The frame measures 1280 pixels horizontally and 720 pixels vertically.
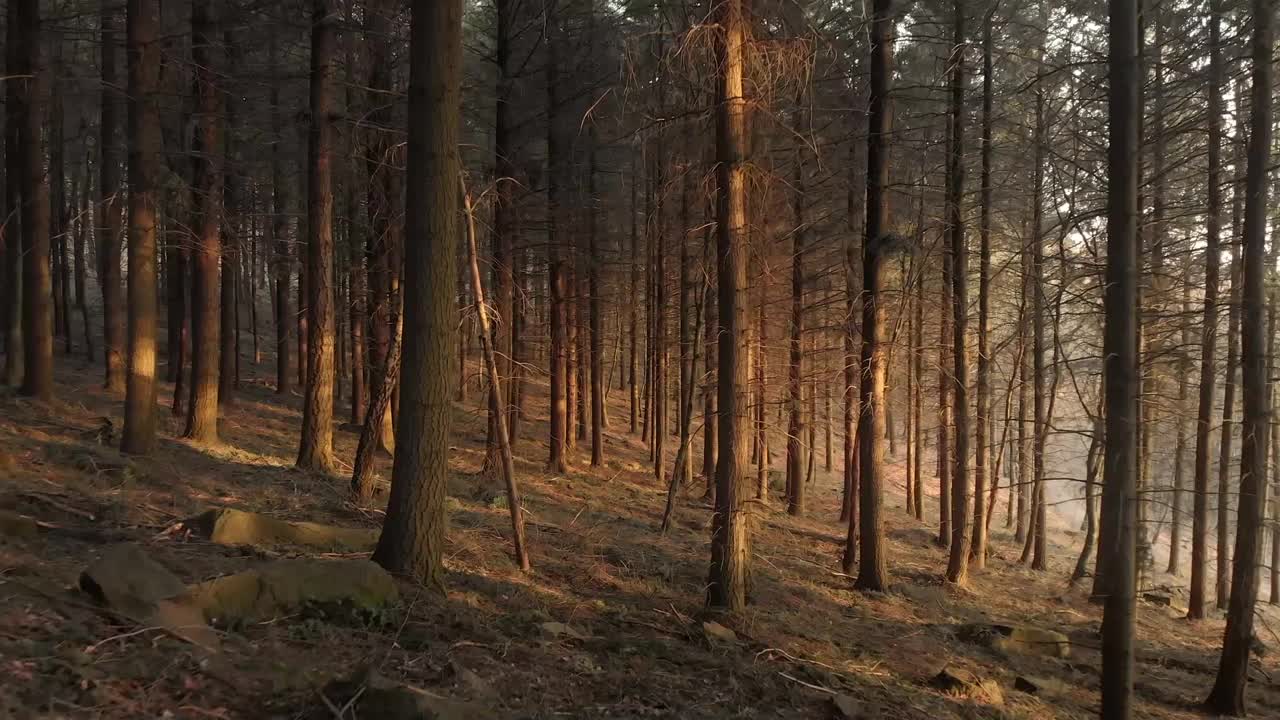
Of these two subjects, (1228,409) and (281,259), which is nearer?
(1228,409)

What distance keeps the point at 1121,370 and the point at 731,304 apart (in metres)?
4.17

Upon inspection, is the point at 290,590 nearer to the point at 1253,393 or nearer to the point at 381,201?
the point at 381,201

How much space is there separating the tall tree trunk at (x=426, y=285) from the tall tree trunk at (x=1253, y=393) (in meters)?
9.79

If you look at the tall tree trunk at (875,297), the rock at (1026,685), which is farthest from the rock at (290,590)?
the tall tree trunk at (875,297)

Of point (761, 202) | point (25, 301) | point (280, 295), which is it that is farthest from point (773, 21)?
point (280, 295)

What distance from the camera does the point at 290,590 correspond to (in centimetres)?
640

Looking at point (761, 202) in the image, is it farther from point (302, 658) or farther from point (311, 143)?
point (311, 143)

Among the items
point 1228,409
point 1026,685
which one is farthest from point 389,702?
point 1228,409

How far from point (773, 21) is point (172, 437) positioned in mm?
13191

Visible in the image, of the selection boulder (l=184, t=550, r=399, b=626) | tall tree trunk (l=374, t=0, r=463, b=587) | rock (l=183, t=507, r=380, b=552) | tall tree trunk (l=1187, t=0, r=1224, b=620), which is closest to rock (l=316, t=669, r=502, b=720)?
boulder (l=184, t=550, r=399, b=626)

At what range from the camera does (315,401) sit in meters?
13.2

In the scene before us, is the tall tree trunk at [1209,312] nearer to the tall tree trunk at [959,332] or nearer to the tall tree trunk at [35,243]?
the tall tree trunk at [959,332]

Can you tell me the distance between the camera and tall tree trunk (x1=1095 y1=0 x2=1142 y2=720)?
749cm

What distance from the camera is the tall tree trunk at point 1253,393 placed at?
948 centimetres
